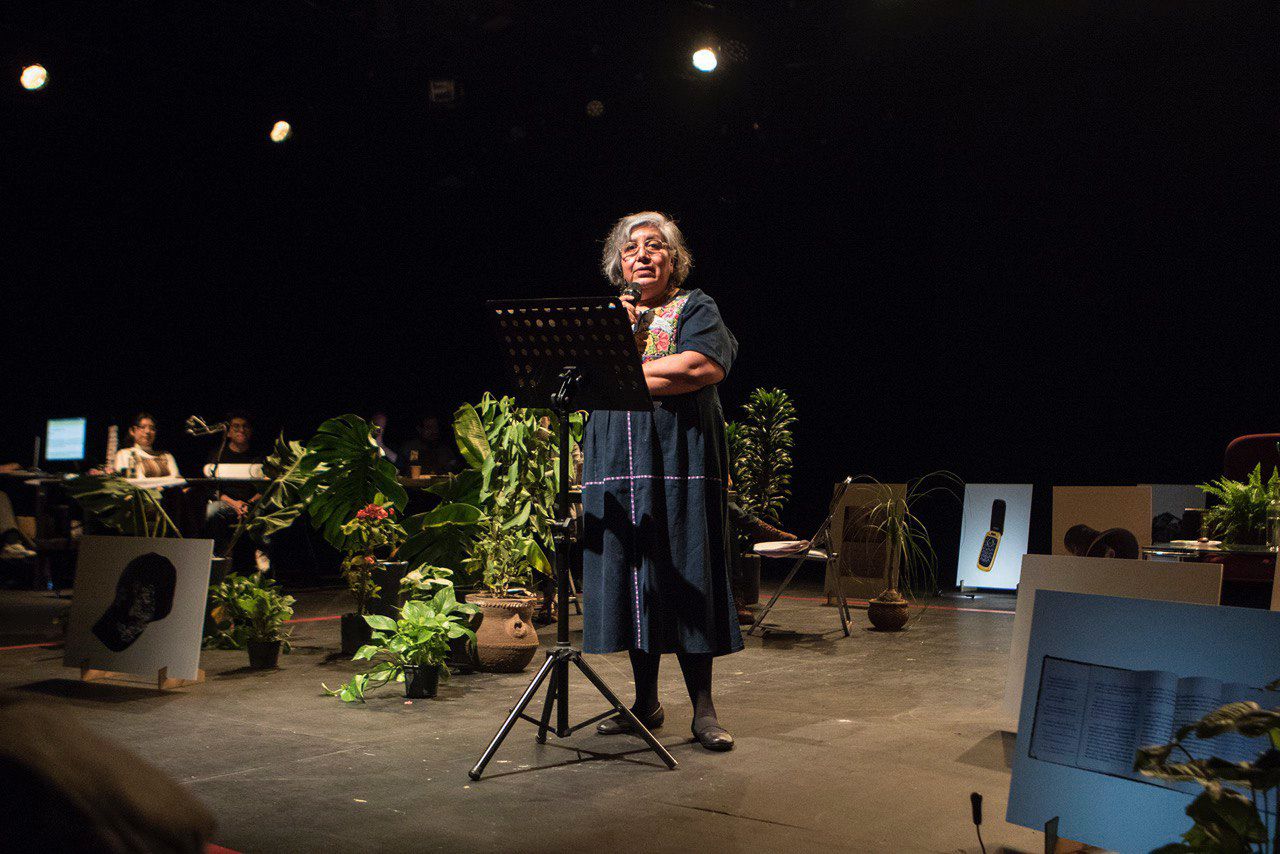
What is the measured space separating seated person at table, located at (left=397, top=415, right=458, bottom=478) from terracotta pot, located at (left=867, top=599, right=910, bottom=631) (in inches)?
124

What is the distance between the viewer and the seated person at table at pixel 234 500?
7.71 metres

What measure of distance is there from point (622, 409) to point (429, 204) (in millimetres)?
7518

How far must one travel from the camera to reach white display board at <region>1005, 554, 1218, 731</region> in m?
2.84

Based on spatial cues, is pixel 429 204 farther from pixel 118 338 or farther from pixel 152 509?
pixel 152 509

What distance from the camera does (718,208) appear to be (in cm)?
948

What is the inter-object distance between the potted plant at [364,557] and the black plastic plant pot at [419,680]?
1.17 meters

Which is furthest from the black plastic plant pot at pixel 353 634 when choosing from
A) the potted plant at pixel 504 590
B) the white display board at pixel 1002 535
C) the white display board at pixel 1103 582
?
the white display board at pixel 1002 535

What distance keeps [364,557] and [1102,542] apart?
373cm

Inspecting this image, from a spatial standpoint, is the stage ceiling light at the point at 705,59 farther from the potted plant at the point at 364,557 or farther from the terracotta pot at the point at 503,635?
the terracotta pot at the point at 503,635

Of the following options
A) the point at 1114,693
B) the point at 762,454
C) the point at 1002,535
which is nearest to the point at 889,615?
the point at 762,454

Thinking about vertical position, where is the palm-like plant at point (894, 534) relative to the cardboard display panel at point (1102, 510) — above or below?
below

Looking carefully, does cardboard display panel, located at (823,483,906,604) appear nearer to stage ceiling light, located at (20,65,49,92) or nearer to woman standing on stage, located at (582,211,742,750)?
woman standing on stage, located at (582,211,742,750)

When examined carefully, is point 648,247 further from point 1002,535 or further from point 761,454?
point 1002,535

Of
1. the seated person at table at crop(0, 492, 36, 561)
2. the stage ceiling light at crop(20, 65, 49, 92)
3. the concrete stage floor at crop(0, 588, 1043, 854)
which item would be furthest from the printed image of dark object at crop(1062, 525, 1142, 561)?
the seated person at table at crop(0, 492, 36, 561)
